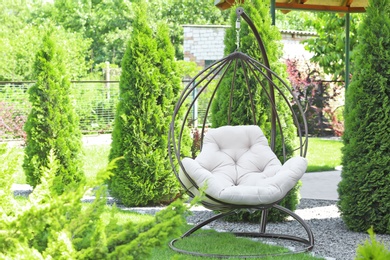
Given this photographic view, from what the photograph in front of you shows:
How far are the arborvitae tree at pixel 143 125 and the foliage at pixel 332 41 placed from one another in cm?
602

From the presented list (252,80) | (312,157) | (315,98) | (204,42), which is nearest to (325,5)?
(252,80)

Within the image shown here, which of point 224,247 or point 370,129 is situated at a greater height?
point 370,129

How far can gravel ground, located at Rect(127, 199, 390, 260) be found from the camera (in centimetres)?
453

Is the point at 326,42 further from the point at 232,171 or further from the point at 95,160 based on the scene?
the point at 232,171

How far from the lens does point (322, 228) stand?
208 inches

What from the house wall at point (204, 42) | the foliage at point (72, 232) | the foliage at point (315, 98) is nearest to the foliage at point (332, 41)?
the foliage at point (315, 98)

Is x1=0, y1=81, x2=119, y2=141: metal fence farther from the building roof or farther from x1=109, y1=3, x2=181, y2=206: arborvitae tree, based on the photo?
x1=109, y1=3, x2=181, y2=206: arborvitae tree

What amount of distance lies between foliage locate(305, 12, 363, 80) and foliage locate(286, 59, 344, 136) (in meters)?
0.73

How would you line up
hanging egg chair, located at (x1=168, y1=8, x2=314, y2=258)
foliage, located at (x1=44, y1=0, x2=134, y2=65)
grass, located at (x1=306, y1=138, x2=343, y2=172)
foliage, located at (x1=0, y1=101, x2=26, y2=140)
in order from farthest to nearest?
foliage, located at (x1=44, y1=0, x2=134, y2=65), foliage, located at (x1=0, y1=101, x2=26, y2=140), grass, located at (x1=306, y1=138, x2=343, y2=172), hanging egg chair, located at (x1=168, y1=8, x2=314, y2=258)

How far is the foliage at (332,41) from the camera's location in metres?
11.7

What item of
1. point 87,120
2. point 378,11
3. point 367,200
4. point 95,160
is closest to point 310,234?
point 367,200

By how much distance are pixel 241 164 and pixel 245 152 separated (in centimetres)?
12

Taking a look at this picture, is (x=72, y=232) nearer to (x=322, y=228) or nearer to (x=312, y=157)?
(x=322, y=228)

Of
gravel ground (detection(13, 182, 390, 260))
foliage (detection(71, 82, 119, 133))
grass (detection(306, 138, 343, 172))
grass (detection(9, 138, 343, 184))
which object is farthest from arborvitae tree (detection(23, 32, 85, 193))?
foliage (detection(71, 82, 119, 133))
